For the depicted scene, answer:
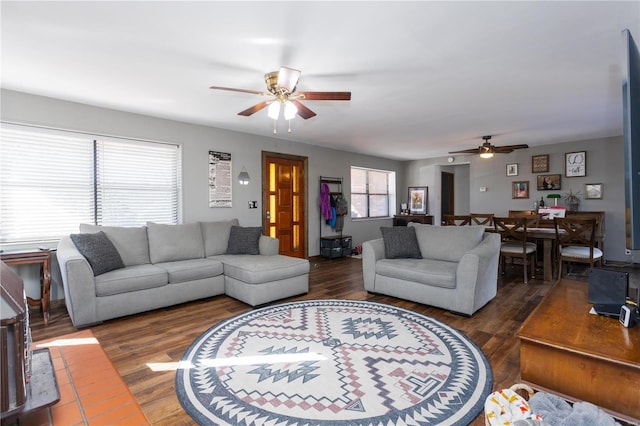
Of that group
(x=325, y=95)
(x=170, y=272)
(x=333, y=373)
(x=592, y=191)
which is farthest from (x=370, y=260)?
(x=592, y=191)

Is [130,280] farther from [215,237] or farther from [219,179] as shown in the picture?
[219,179]

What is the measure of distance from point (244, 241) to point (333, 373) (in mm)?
2637

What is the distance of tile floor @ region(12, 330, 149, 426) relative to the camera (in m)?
1.12

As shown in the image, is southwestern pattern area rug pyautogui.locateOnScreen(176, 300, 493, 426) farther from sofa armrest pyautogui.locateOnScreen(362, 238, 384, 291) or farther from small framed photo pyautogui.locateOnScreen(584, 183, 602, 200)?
small framed photo pyautogui.locateOnScreen(584, 183, 602, 200)

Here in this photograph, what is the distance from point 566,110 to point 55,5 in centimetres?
536

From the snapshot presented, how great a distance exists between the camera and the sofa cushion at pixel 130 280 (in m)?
3.12

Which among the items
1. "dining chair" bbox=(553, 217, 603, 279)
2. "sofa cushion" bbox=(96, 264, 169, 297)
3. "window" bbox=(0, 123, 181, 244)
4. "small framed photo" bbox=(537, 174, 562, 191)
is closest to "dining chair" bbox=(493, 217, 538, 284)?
"dining chair" bbox=(553, 217, 603, 279)

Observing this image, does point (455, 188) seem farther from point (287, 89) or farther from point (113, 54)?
point (113, 54)

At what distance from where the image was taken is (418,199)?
28.7 ft

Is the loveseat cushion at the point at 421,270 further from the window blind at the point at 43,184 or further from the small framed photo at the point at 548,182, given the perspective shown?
the small framed photo at the point at 548,182

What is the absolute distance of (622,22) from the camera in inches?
84.8

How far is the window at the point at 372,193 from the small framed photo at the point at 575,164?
376 cm

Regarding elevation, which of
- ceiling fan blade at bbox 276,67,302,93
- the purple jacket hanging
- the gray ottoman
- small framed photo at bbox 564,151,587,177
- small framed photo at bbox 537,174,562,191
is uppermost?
ceiling fan blade at bbox 276,67,302,93

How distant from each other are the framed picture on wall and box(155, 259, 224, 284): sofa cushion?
613 centimetres
